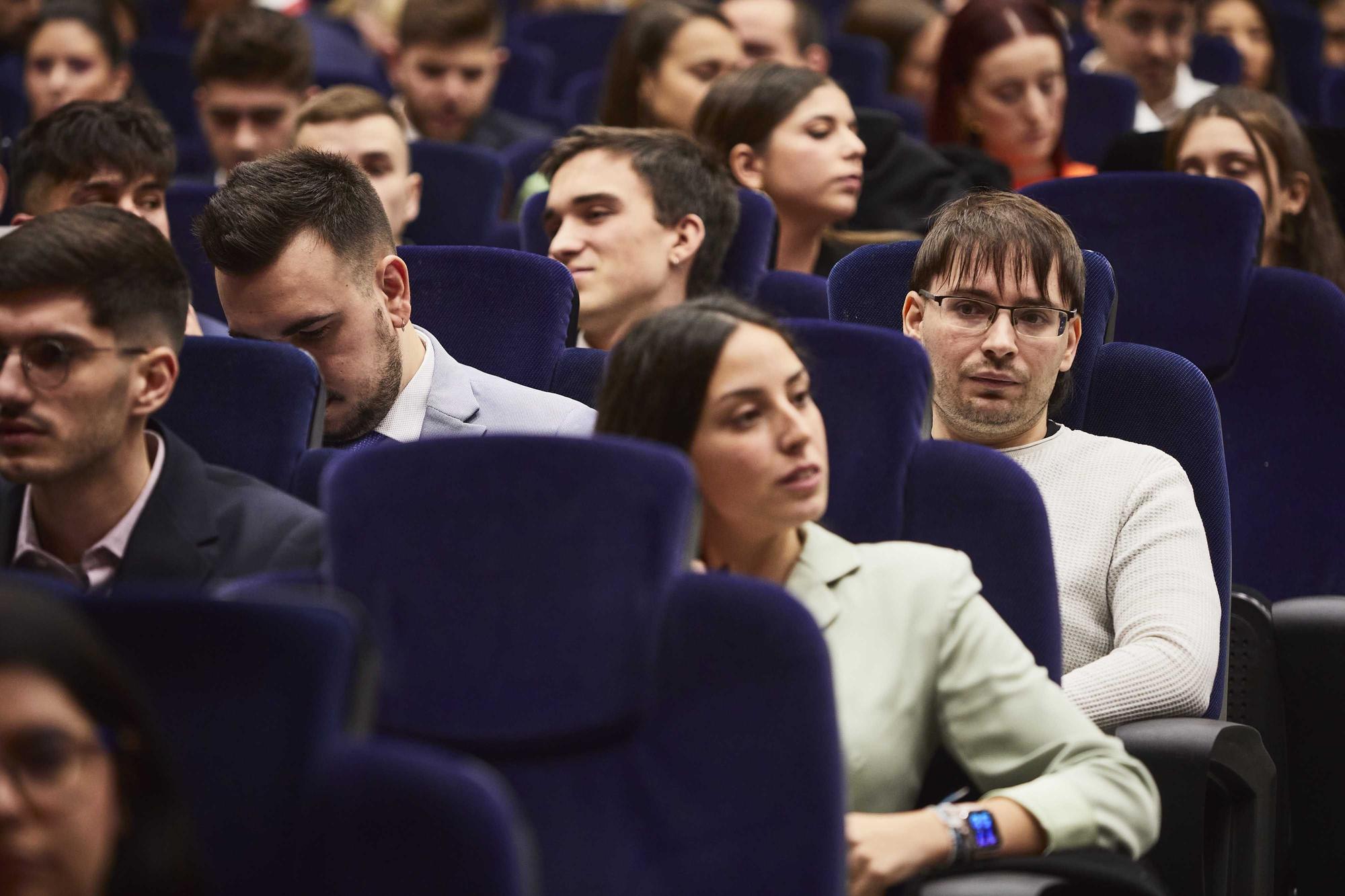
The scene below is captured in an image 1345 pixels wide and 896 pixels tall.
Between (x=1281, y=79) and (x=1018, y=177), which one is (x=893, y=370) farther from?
(x=1281, y=79)

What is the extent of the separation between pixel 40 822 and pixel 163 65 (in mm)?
4476

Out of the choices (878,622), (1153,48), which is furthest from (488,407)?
(1153,48)

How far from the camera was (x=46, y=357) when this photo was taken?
1674mm

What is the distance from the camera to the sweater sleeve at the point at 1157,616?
6.15 ft

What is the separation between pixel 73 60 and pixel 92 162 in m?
1.72

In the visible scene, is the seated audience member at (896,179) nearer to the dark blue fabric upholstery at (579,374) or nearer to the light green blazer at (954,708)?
the dark blue fabric upholstery at (579,374)

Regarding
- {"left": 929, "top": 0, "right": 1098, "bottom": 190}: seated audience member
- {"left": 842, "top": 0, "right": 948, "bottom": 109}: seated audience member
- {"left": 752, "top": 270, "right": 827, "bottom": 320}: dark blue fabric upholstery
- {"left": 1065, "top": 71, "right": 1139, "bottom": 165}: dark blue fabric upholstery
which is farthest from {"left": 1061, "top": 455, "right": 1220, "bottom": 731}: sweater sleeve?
{"left": 842, "top": 0, "right": 948, "bottom": 109}: seated audience member

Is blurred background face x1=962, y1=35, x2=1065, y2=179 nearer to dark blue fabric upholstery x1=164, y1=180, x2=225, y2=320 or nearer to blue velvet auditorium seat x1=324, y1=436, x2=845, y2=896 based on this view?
dark blue fabric upholstery x1=164, y1=180, x2=225, y2=320

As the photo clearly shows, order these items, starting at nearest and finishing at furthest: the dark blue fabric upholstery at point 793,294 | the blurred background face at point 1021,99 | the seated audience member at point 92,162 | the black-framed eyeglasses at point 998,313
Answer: the black-framed eyeglasses at point 998,313 → the dark blue fabric upholstery at point 793,294 → the seated audience member at point 92,162 → the blurred background face at point 1021,99

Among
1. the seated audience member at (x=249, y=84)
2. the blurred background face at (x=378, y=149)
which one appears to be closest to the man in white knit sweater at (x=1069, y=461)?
the blurred background face at (x=378, y=149)

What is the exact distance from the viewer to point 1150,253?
262 centimetres

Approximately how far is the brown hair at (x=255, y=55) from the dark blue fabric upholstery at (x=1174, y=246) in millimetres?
1979

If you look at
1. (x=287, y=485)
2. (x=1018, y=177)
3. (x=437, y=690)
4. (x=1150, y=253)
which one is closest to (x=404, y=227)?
(x=1018, y=177)

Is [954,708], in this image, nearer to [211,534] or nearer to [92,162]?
[211,534]
